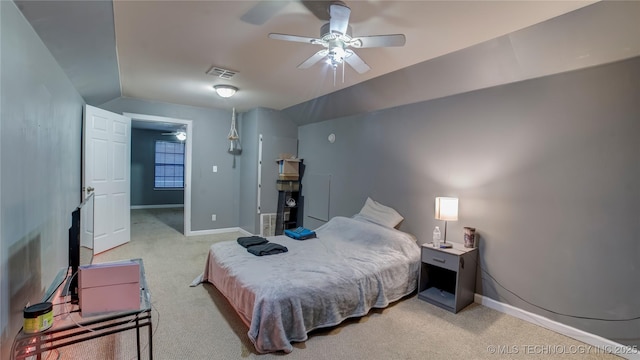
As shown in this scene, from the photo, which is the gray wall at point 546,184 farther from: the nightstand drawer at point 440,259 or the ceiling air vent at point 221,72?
the ceiling air vent at point 221,72

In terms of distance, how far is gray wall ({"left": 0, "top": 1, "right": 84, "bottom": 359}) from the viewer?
5.31 ft

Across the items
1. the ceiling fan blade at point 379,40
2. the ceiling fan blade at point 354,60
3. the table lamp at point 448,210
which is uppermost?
the ceiling fan blade at point 379,40

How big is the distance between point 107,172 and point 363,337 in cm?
426

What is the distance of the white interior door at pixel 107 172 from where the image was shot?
160 inches

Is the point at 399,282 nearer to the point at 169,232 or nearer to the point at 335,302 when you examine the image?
the point at 335,302

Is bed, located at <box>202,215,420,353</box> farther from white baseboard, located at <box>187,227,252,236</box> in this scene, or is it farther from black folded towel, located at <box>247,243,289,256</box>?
white baseboard, located at <box>187,227,252,236</box>

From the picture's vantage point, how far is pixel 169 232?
5.67m

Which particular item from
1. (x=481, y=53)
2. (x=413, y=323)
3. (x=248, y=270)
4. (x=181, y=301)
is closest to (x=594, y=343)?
(x=413, y=323)

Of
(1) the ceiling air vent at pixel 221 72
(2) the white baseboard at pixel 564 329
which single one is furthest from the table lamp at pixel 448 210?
(1) the ceiling air vent at pixel 221 72

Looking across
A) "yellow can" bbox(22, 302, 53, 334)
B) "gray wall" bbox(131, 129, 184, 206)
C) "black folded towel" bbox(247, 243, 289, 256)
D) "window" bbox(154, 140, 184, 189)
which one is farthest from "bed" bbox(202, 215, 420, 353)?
"window" bbox(154, 140, 184, 189)

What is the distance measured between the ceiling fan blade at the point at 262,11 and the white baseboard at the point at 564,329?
309 cm

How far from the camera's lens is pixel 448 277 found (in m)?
3.20

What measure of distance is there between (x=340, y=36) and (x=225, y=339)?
7.72 feet

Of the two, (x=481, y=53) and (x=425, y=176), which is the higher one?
(x=481, y=53)
